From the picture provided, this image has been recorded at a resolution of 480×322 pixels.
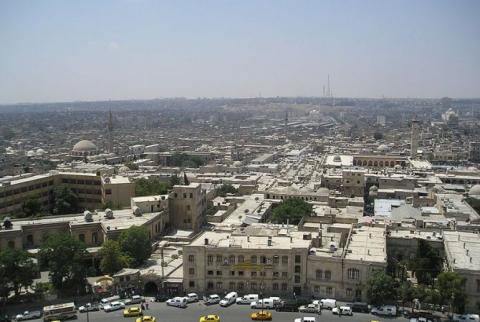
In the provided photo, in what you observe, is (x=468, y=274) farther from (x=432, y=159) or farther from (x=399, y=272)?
(x=432, y=159)

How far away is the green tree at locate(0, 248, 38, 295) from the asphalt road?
4.67 m

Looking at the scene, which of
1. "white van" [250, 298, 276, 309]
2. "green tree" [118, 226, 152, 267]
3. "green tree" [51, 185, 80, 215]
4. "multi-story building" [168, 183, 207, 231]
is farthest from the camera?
"green tree" [51, 185, 80, 215]

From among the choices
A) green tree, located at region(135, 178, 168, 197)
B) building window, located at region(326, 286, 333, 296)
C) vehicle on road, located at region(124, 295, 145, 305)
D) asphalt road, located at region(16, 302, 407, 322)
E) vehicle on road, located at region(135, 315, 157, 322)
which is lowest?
asphalt road, located at region(16, 302, 407, 322)

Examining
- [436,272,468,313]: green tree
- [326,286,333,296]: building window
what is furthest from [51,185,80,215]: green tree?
[436,272,468,313]: green tree

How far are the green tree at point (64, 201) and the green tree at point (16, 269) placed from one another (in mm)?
20887


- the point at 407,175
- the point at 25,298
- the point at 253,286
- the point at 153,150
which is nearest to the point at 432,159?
the point at 407,175

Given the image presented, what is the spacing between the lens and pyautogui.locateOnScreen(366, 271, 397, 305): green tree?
108ft


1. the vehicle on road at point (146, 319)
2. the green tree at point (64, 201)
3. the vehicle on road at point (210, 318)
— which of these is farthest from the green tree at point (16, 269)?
the green tree at point (64, 201)

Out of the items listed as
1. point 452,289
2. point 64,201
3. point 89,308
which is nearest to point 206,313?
point 89,308

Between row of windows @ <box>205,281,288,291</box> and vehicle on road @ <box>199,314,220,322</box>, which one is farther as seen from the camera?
row of windows @ <box>205,281,288,291</box>

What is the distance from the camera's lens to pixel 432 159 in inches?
4469

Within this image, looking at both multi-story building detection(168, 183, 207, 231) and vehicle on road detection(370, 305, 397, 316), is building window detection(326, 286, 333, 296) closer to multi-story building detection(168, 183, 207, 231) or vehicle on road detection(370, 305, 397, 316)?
vehicle on road detection(370, 305, 397, 316)

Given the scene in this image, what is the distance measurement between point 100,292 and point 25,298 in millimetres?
4997

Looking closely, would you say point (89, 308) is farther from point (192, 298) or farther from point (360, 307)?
point (360, 307)
